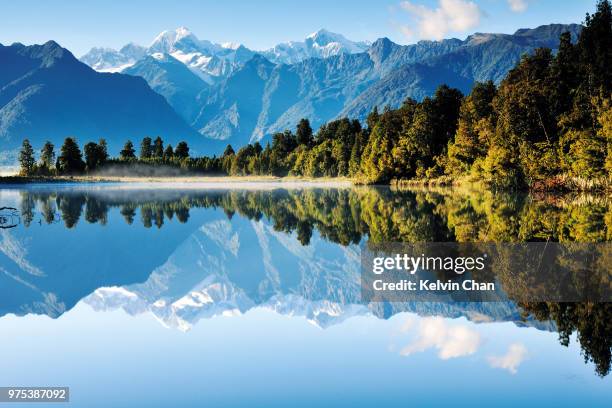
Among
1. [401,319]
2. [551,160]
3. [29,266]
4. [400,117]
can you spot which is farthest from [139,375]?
[400,117]

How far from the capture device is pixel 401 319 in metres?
13.0

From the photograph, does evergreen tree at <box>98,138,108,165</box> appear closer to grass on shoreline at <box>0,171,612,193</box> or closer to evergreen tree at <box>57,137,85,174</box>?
grass on shoreline at <box>0,171,612,193</box>

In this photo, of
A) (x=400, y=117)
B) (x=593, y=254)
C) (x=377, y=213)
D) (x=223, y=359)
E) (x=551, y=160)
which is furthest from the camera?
(x=400, y=117)

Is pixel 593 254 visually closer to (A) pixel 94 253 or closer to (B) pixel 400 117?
(A) pixel 94 253

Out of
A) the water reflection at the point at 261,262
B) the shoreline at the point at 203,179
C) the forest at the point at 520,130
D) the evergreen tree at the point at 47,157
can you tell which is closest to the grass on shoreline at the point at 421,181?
the shoreline at the point at 203,179

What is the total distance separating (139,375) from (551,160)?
5585cm

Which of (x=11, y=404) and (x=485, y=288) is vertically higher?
(x=485, y=288)

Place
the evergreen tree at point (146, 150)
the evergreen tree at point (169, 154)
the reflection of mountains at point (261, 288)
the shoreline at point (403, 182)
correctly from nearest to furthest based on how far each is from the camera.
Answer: the reflection of mountains at point (261, 288) < the shoreline at point (403, 182) < the evergreen tree at point (169, 154) < the evergreen tree at point (146, 150)

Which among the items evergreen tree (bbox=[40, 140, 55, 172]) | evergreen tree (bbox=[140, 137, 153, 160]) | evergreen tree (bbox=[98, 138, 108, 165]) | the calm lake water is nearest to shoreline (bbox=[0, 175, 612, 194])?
evergreen tree (bbox=[98, 138, 108, 165])

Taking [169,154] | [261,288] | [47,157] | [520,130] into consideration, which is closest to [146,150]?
[169,154]

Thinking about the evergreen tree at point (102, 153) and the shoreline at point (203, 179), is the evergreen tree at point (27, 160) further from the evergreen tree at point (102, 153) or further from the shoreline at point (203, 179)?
the evergreen tree at point (102, 153)

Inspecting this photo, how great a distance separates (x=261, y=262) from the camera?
72.6 feet

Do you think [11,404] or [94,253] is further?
[94,253]

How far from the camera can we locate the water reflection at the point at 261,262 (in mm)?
12984
